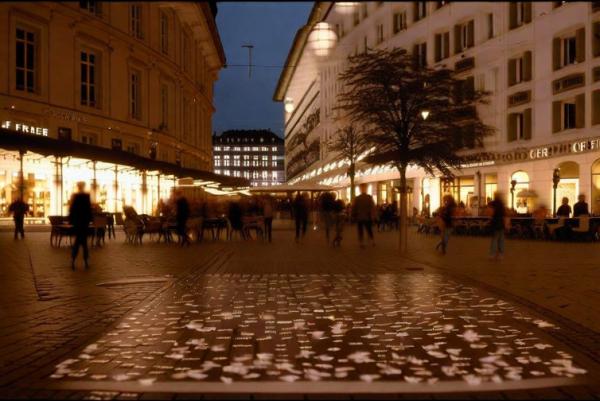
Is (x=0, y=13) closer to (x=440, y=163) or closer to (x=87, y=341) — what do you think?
(x=440, y=163)

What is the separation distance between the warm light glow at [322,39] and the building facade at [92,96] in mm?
6002

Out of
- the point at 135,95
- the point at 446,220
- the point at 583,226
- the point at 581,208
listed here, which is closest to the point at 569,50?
the point at 581,208

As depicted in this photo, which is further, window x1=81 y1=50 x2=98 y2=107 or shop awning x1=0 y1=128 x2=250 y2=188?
window x1=81 y1=50 x2=98 y2=107

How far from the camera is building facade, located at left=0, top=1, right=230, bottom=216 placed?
104 feet

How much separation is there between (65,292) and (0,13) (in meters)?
22.4

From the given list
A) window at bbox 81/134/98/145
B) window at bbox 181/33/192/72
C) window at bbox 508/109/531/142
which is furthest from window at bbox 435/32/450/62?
window at bbox 81/134/98/145

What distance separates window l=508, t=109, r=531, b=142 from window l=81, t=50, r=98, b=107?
79.4 feet

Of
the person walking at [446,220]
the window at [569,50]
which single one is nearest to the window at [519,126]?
the window at [569,50]

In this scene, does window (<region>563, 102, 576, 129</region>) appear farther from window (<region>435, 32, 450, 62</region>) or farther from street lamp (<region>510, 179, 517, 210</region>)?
window (<region>435, 32, 450, 62</region>)

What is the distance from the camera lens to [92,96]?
39.3 metres

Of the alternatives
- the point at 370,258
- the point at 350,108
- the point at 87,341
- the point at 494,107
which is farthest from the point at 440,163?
the point at 87,341

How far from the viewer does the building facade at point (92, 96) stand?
3159cm

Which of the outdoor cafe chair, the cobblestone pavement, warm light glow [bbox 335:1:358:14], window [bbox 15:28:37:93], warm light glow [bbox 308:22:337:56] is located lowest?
the cobblestone pavement

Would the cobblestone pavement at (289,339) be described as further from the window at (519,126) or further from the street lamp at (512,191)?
the window at (519,126)
